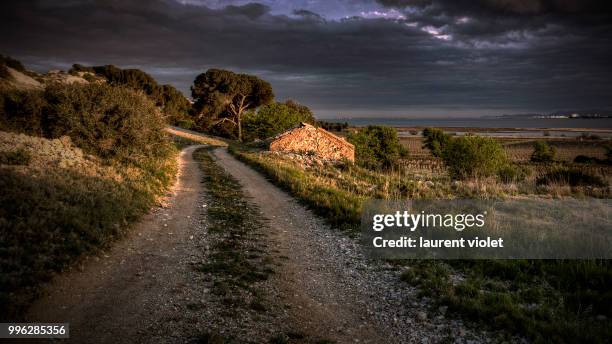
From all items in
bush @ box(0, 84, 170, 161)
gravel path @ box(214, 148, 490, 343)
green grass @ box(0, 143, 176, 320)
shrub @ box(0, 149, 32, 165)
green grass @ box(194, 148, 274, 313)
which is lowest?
gravel path @ box(214, 148, 490, 343)

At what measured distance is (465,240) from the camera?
9.23 m

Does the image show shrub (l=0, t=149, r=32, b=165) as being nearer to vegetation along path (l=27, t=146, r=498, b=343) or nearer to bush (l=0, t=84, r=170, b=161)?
bush (l=0, t=84, r=170, b=161)

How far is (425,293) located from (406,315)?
800mm

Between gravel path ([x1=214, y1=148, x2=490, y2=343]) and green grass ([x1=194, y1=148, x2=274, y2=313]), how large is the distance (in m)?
0.50

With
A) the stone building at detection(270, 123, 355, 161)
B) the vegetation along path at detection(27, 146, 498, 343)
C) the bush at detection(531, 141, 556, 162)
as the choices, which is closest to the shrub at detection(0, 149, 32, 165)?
the vegetation along path at detection(27, 146, 498, 343)

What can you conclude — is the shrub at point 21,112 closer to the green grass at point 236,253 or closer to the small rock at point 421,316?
the green grass at point 236,253

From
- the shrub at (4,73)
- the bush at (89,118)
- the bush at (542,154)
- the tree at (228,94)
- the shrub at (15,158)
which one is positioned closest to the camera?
the shrub at (15,158)

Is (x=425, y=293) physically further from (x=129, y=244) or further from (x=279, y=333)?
(x=129, y=244)

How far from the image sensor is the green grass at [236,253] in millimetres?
6316

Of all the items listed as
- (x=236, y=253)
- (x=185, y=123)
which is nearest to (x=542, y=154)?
(x=185, y=123)

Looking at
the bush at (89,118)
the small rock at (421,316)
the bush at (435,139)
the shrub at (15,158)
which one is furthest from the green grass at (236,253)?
the bush at (435,139)

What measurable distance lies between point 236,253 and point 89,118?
13300 mm

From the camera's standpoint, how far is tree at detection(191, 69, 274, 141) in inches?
2532

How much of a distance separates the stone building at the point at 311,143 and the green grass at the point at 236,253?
69.4 feet
